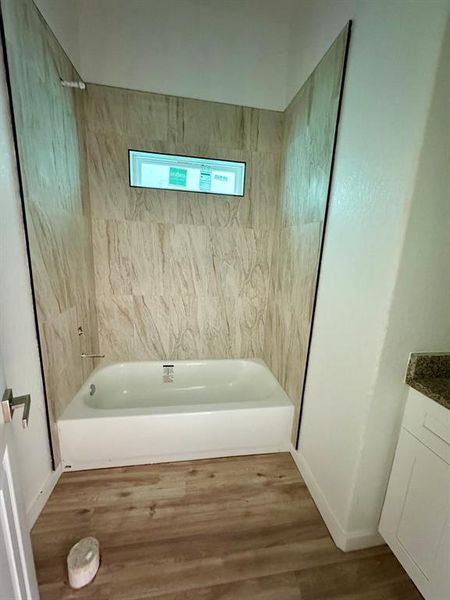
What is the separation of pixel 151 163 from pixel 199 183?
1.33ft

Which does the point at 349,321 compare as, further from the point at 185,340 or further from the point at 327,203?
the point at 185,340

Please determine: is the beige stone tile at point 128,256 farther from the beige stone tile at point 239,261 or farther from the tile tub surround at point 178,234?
the beige stone tile at point 239,261

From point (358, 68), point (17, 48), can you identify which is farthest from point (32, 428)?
point (358, 68)

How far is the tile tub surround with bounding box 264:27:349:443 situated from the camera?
1.41 metres

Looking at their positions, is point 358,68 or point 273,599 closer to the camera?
point 273,599

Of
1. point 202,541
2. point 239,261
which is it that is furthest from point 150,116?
point 202,541

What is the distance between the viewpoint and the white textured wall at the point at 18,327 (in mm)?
1089

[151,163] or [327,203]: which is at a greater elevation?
[151,163]

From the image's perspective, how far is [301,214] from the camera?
1.75 meters

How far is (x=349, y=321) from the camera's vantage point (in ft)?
4.00

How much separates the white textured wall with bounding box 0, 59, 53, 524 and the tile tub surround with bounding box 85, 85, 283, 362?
2.90 ft

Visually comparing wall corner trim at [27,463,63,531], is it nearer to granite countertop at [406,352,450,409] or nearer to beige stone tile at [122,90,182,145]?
granite countertop at [406,352,450,409]

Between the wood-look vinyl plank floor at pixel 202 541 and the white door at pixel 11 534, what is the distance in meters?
0.45

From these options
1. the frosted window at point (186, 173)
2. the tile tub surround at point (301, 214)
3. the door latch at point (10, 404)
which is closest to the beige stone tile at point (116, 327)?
the frosted window at point (186, 173)
